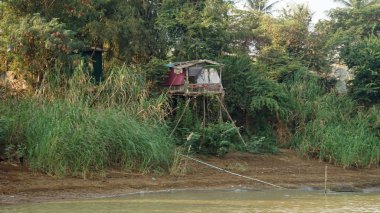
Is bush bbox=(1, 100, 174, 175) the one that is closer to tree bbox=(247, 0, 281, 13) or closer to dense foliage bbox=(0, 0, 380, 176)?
dense foliage bbox=(0, 0, 380, 176)

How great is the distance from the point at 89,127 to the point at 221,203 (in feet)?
12.0

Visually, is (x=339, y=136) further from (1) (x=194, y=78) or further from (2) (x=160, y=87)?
(2) (x=160, y=87)

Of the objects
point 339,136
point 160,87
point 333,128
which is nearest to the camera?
point 160,87

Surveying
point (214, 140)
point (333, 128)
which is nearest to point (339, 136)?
point (333, 128)

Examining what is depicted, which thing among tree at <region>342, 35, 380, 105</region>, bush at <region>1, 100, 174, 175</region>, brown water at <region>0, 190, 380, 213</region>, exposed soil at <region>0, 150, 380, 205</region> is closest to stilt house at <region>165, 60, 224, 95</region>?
exposed soil at <region>0, 150, 380, 205</region>

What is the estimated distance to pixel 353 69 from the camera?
75.1 feet

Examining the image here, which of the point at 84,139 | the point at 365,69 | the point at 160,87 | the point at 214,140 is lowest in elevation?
the point at 214,140

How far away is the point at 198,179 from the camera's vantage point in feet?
47.6

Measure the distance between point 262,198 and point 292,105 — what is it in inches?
334

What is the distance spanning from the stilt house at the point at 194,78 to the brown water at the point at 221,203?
4.88 meters

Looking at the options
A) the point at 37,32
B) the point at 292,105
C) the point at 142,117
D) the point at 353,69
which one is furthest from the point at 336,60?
the point at 37,32

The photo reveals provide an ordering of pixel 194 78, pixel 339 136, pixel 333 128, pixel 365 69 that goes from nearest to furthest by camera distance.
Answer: pixel 339 136
pixel 194 78
pixel 333 128
pixel 365 69

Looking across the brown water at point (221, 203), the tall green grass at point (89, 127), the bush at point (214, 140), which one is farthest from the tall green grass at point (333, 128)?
the tall green grass at point (89, 127)

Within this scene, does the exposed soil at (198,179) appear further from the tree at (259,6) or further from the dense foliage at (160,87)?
the tree at (259,6)
